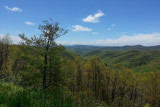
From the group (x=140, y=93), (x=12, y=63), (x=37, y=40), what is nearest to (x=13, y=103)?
(x=37, y=40)

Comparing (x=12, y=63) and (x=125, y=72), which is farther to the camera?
→ (x=125, y=72)

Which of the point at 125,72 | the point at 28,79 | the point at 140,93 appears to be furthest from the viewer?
the point at 140,93

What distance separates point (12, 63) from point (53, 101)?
2709 centimetres

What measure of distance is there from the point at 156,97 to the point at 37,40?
31366 millimetres

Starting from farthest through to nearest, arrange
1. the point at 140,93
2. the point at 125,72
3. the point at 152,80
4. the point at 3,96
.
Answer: the point at 140,93, the point at 125,72, the point at 152,80, the point at 3,96

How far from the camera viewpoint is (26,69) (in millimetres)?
9016

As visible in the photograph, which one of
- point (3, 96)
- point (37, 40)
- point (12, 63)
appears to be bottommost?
point (12, 63)

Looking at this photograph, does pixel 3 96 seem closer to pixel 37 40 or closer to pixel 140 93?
pixel 37 40

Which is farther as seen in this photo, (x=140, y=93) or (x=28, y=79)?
(x=140, y=93)

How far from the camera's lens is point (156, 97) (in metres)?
27.9

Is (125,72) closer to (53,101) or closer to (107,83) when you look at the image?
(107,83)

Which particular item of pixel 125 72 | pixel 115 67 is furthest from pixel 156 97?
pixel 115 67

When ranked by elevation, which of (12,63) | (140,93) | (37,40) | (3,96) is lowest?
(140,93)

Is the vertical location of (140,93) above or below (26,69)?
below
